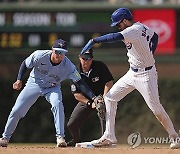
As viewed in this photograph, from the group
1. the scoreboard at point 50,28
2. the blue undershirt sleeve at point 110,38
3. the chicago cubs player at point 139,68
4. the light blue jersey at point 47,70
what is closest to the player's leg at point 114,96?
the chicago cubs player at point 139,68

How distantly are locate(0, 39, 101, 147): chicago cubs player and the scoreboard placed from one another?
7.61 meters

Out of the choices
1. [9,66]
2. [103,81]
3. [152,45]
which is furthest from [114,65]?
[152,45]

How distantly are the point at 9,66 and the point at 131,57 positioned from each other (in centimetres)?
876

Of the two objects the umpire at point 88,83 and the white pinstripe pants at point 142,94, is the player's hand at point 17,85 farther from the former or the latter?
the umpire at point 88,83

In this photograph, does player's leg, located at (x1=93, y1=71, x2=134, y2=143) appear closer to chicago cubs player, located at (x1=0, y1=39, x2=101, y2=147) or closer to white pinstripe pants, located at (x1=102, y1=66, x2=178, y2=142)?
white pinstripe pants, located at (x1=102, y1=66, x2=178, y2=142)

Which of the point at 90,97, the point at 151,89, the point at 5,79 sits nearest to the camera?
the point at 151,89

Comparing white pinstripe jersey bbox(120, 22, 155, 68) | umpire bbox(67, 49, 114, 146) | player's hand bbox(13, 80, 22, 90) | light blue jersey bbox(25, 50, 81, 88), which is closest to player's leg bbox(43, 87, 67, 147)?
light blue jersey bbox(25, 50, 81, 88)

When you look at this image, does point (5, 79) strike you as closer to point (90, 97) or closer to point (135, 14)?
point (135, 14)

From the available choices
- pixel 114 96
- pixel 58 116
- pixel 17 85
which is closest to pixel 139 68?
pixel 114 96

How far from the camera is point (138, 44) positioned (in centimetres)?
1009

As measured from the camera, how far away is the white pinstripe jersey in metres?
9.95

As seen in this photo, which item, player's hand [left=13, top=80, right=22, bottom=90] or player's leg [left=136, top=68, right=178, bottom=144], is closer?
player's leg [left=136, top=68, right=178, bottom=144]

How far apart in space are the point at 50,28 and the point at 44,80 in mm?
7805

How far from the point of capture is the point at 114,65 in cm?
1870
